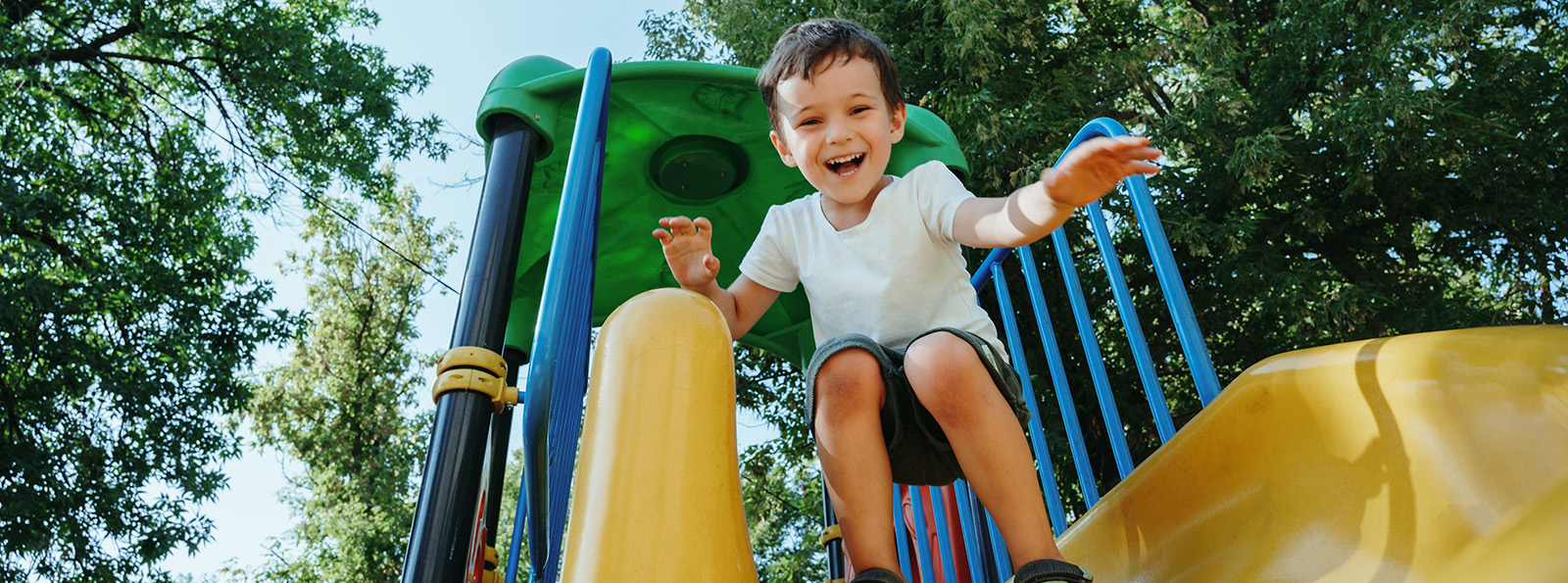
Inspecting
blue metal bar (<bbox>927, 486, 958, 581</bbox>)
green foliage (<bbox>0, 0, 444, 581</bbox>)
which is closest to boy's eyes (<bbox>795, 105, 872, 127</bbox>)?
blue metal bar (<bbox>927, 486, 958, 581</bbox>)

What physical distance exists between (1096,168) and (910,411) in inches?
16.4

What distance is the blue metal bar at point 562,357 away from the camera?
1.32 m

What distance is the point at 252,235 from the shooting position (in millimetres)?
8266

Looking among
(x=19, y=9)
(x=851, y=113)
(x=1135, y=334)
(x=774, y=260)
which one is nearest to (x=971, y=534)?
(x=1135, y=334)

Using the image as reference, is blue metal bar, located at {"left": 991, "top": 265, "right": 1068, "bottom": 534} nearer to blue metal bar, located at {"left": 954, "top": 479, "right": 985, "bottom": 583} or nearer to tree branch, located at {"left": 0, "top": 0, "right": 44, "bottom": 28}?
blue metal bar, located at {"left": 954, "top": 479, "right": 985, "bottom": 583}

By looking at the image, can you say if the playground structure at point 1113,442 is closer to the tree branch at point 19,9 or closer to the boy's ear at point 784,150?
the boy's ear at point 784,150

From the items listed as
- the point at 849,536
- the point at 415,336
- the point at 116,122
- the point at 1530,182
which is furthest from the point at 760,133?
the point at 415,336

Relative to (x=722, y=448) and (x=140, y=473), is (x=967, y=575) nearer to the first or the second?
(x=722, y=448)

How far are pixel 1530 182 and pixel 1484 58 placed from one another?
1.00 m

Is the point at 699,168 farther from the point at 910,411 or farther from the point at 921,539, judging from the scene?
the point at 910,411

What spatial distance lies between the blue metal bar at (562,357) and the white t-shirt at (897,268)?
38 centimetres

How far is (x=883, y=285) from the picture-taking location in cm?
156

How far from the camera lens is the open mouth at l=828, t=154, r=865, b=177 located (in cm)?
161

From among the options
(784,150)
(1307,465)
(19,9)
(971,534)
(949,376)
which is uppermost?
(19,9)
